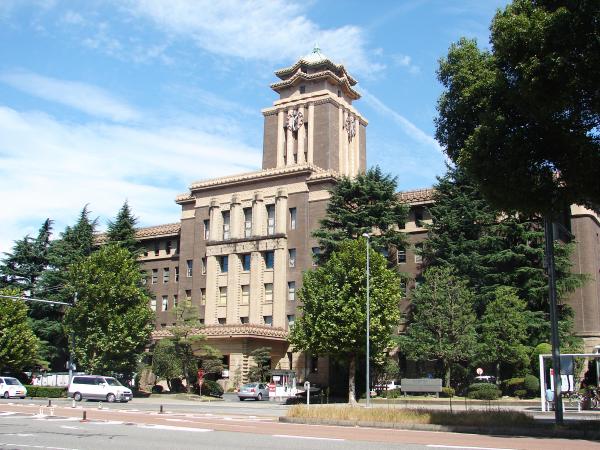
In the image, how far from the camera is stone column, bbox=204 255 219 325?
63.9 meters

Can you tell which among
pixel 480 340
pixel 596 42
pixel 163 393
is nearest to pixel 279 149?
pixel 163 393

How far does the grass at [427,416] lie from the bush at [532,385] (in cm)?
2253

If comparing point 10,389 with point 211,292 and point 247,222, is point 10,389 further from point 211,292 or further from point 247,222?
point 247,222

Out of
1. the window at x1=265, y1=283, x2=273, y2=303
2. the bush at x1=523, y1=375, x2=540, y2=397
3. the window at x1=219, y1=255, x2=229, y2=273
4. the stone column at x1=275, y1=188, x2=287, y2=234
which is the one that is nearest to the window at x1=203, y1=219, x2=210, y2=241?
the window at x1=219, y1=255, x2=229, y2=273

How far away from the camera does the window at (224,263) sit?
64938mm

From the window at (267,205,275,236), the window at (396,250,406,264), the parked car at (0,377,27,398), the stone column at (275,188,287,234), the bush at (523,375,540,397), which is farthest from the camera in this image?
the window at (267,205,275,236)

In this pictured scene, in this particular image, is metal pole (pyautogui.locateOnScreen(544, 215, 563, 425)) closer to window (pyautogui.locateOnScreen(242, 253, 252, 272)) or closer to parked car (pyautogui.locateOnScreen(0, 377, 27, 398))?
parked car (pyautogui.locateOnScreen(0, 377, 27, 398))

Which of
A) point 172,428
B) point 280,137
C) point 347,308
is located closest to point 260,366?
point 347,308

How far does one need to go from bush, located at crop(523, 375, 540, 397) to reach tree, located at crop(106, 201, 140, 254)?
38.9 m

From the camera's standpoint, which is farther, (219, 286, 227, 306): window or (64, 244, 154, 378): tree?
(219, 286, 227, 306): window

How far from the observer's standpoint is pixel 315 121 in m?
72.2

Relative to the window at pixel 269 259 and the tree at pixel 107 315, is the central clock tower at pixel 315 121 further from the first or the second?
the tree at pixel 107 315

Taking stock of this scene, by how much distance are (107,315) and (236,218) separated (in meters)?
17.5

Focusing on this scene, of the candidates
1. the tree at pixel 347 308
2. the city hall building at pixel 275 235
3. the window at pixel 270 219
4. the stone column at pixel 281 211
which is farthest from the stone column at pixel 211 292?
the tree at pixel 347 308
